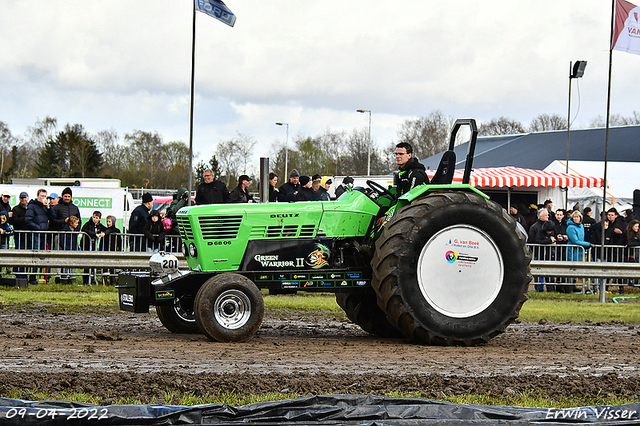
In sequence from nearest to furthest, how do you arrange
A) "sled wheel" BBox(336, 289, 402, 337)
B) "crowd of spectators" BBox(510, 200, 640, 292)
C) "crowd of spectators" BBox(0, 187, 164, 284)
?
"sled wheel" BBox(336, 289, 402, 337) < "crowd of spectators" BBox(0, 187, 164, 284) < "crowd of spectators" BBox(510, 200, 640, 292)

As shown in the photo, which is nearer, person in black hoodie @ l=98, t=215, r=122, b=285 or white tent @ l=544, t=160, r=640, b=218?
person in black hoodie @ l=98, t=215, r=122, b=285

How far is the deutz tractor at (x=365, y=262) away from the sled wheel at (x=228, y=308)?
0.03ft

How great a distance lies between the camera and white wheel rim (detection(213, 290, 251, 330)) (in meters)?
7.55

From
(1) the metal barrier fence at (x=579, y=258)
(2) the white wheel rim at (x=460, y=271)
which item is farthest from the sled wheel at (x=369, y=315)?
(1) the metal barrier fence at (x=579, y=258)

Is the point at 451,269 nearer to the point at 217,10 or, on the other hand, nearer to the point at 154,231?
the point at 154,231

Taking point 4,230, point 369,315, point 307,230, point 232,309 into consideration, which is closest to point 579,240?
point 369,315

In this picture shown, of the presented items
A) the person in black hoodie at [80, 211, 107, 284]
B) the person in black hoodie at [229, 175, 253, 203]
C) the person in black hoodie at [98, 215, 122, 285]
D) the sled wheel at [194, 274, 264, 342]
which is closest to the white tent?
the person in black hoodie at [229, 175, 253, 203]

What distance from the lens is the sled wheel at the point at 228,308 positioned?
7441mm

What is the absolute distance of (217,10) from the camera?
729 inches

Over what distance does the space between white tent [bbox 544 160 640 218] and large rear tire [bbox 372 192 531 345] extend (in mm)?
16646

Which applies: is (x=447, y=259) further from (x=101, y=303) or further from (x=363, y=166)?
(x=363, y=166)

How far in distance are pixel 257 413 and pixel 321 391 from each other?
1.22m

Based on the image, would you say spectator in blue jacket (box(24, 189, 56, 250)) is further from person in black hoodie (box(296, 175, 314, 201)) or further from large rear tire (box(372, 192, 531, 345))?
large rear tire (box(372, 192, 531, 345))

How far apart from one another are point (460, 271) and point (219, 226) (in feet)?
8.68
